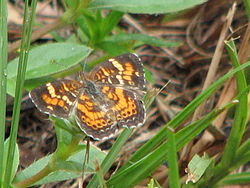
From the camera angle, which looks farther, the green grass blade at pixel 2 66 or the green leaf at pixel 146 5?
the green leaf at pixel 146 5

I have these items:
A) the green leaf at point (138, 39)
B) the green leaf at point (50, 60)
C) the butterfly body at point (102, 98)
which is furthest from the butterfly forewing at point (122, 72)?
the green leaf at point (138, 39)

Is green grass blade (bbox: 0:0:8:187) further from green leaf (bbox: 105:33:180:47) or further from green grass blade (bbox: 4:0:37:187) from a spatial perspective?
green leaf (bbox: 105:33:180:47)

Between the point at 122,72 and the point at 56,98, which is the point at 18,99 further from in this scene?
the point at 122,72

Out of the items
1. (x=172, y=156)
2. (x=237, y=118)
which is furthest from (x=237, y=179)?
(x=172, y=156)

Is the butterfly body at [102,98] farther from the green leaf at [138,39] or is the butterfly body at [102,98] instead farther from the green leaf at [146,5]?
the green leaf at [138,39]

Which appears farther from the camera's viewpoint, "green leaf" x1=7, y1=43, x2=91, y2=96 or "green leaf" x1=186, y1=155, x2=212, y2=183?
"green leaf" x1=7, y1=43, x2=91, y2=96

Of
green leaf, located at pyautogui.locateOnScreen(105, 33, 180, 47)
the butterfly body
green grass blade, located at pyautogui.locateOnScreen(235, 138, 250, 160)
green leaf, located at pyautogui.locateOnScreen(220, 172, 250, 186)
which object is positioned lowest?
green leaf, located at pyautogui.locateOnScreen(220, 172, 250, 186)

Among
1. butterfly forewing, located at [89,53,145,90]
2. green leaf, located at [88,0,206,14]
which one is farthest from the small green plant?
butterfly forewing, located at [89,53,145,90]

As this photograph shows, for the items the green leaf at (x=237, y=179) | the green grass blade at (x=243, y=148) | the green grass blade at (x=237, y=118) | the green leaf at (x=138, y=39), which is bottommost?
the green leaf at (x=237, y=179)
